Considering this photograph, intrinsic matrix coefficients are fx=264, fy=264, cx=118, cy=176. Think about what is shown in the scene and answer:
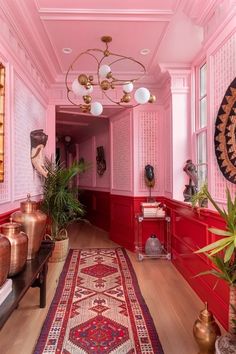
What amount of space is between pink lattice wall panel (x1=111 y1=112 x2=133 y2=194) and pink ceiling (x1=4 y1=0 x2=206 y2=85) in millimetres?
1288

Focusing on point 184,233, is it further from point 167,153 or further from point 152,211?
point 167,153

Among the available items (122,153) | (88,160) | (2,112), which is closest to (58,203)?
(122,153)

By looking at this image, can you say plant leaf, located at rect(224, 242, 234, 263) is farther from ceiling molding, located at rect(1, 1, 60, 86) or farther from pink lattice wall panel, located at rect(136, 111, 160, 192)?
pink lattice wall panel, located at rect(136, 111, 160, 192)

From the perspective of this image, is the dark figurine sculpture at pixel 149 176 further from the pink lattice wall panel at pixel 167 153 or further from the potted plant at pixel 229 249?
the potted plant at pixel 229 249

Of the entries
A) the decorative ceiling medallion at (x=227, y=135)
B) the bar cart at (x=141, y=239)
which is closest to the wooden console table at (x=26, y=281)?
the bar cart at (x=141, y=239)

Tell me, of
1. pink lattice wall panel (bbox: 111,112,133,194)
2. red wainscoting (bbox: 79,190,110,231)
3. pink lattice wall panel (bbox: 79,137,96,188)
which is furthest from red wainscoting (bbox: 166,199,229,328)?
pink lattice wall panel (bbox: 79,137,96,188)

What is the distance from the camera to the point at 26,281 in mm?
1979

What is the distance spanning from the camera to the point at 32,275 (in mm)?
2105

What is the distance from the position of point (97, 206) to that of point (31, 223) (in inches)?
170

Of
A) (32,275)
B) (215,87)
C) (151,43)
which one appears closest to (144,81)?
(151,43)

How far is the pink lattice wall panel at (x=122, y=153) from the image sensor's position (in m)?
4.78

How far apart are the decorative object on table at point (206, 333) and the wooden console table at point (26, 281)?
124 cm

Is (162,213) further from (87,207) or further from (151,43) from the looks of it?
(87,207)

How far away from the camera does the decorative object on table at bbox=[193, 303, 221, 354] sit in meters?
1.78
